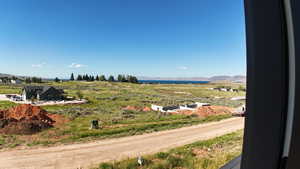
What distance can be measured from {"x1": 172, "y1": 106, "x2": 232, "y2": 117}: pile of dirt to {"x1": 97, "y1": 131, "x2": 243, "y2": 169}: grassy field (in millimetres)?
306

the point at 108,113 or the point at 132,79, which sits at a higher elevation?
the point at 132,79

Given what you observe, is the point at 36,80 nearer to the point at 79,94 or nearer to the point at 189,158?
the point at 79,94

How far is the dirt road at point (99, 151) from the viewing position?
0.78 m

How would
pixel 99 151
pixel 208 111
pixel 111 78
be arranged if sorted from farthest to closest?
pixel 208 111
pixel 111 78
pixel 99 151

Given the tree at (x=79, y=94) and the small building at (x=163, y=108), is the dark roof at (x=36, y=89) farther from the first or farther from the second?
the small building at (x=163, y=108)

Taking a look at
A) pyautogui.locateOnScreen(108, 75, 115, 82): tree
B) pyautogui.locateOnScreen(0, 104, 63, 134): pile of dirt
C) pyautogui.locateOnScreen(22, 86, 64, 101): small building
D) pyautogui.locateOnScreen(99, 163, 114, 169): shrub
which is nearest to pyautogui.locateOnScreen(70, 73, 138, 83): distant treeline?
pyautogui.locateOnScreen(108, 75, 115, 82): tree

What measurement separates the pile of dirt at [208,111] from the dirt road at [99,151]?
0.14m

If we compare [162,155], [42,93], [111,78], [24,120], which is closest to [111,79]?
[111,78]

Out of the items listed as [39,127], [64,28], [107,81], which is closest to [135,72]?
[107,81]

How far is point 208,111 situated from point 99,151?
4.10ft

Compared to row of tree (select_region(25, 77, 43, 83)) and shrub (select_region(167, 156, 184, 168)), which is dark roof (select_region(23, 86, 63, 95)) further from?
shrub (select_region(167, 156, 184, 168))

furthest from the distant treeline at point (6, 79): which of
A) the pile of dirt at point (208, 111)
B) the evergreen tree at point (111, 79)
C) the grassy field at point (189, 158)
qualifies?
the pile of dirt at point (208, 111)

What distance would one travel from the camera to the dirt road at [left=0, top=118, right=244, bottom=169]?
78 centimetres

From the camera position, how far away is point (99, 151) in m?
1.03
